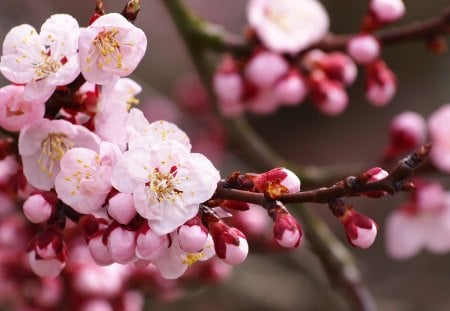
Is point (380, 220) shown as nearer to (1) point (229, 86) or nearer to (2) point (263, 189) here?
(1) point (229, 86)

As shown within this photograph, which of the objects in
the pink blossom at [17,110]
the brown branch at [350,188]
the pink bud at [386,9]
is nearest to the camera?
the brown branch at [350,188]

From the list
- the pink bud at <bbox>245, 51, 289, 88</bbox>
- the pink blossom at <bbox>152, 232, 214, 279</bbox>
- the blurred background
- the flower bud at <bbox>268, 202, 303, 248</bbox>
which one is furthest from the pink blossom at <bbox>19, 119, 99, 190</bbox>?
the blurred background

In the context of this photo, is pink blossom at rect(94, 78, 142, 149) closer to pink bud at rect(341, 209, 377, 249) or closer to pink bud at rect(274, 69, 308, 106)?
pink bud at rect(341, 209, 377, 249)

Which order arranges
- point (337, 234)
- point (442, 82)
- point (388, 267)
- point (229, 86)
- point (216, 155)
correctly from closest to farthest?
point (229, 86)
point (216, 155)
point (388, 267)
point (337, 234)
point (442, 82)

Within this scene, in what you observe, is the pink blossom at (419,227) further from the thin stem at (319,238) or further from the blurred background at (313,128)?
the blurred background at (313,128)

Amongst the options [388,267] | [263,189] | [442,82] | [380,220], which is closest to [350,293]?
[263,189]

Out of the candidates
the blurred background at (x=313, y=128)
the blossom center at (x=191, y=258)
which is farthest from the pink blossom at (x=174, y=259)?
the blurred background at (x=313, y=128)
